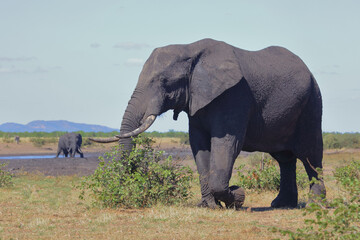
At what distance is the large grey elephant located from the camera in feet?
35.2

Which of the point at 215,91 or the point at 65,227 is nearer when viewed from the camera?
the point at 65,227

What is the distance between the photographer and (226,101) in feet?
35.8

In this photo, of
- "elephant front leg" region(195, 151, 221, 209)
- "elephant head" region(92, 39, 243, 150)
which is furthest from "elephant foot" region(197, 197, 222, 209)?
"elephant head" region(92, 39, 243, 150)

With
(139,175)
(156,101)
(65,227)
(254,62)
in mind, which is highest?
(254,62)

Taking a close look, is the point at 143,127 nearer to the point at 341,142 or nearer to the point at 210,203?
the point at 210,203

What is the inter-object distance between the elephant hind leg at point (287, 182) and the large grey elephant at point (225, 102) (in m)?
0.61

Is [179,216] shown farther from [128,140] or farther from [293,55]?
[293,55]

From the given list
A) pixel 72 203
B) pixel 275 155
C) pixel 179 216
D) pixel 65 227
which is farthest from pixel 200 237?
pixel 72 203

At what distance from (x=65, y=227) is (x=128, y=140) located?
207 cm

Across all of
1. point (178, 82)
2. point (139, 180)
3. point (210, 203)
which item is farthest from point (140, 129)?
point (210, 203)

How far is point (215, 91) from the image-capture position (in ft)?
35.2

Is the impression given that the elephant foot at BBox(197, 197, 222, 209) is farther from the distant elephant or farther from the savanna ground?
the distant elephant

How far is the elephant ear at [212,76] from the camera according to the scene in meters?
10.8

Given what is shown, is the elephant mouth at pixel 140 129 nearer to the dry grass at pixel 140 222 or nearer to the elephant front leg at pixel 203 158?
the elephant front leg at pixel 203 158
